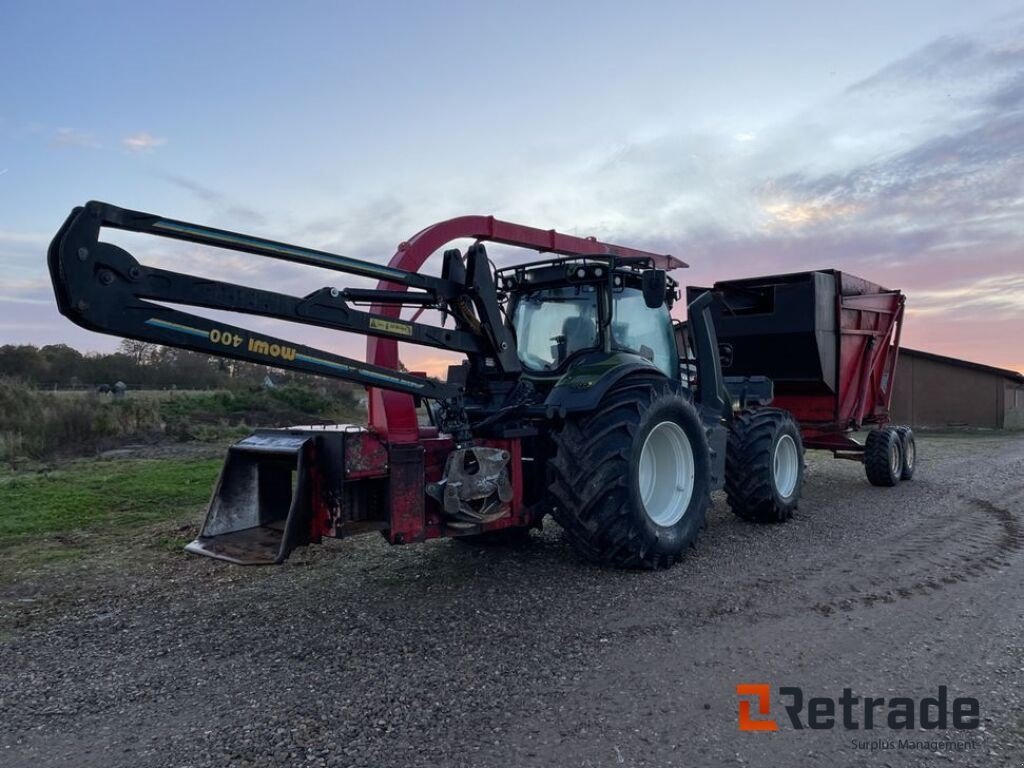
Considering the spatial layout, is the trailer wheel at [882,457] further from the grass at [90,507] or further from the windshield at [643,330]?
the grass at [90,507]

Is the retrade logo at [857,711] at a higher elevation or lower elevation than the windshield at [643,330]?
lower

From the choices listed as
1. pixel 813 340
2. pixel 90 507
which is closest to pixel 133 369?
pixel 90 507

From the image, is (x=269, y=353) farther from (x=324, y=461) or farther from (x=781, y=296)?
(x=781, y=296)

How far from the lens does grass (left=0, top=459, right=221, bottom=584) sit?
23.1 feet

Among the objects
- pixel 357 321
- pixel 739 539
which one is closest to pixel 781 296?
pixel 739 539

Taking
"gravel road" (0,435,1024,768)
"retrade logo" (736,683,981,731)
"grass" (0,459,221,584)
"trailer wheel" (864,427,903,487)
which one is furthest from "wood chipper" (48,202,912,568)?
"trailer wheel" (864,427,903,487)

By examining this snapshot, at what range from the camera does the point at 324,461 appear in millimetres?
4672

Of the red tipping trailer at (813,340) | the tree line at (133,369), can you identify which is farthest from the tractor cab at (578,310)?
the tree line at (133,369)

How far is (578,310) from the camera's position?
6.38 meters

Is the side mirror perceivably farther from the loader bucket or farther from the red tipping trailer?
the red tipping trailer

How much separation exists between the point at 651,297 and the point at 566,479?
1680mm

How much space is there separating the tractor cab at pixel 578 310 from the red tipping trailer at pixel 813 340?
3.35 meters

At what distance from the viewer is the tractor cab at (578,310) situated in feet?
20.3

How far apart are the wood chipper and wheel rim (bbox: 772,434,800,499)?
508mm
